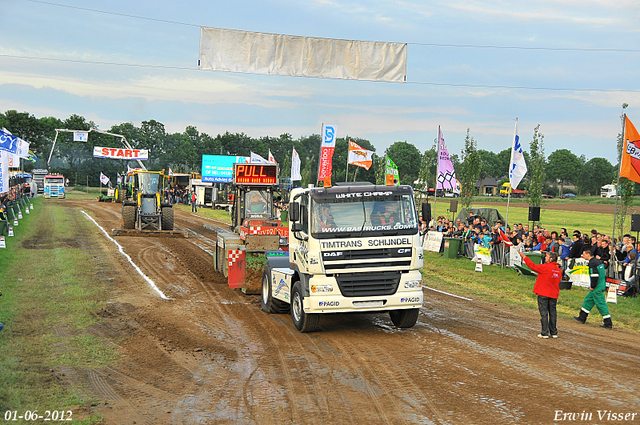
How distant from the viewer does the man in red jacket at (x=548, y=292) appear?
394 inches

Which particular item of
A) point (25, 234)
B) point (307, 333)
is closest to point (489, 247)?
point (307, 333)

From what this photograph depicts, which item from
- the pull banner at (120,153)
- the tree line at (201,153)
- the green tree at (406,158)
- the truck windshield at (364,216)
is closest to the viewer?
the truck windshield at (364,216)

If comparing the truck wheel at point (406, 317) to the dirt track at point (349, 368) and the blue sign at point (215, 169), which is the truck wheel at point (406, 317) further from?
the blue sign at point (215, 169)

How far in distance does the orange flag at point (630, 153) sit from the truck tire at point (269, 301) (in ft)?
33.9

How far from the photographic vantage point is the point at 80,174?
9462cm

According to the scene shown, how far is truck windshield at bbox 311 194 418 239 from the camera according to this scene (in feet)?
31.5

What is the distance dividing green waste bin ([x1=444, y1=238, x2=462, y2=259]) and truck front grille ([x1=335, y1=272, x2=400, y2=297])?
13189 mm

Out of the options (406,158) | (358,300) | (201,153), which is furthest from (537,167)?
(201,153)

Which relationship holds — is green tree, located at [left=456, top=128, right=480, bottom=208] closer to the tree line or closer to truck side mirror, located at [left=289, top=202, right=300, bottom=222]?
truck side mirror, located at [left=289, top=202, right=300, bottom=222]

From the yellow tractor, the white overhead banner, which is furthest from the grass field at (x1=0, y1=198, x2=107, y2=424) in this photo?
the yellow tractor

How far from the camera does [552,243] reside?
Answer: 17766mm

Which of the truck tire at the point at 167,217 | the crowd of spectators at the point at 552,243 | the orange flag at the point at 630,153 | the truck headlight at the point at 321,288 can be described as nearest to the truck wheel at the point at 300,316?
the truck headlight at the point at 321,288

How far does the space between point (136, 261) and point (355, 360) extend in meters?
12.6

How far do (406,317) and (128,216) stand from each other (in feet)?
66.4
